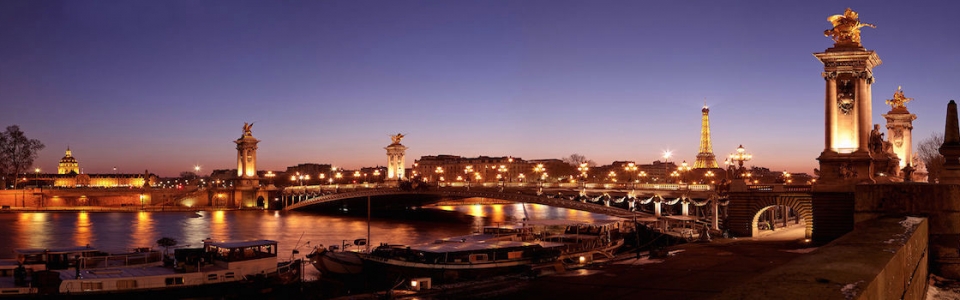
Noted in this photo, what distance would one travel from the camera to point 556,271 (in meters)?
31.5

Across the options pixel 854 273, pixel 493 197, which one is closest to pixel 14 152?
pixel 493 197

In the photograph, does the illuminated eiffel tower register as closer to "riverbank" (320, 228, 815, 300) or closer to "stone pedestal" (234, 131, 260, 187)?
"stone pedestal" (234, 131, 260, 187)

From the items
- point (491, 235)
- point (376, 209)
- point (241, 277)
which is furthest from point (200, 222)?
point (241, 277)

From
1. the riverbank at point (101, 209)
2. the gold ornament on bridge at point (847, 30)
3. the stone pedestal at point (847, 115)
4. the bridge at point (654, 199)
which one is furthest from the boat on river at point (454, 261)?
the riverbank at point (101, 209)

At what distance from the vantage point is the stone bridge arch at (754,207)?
38.0 metres

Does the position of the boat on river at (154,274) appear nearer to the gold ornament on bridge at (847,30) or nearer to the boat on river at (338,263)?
the boat on river at (338,263)

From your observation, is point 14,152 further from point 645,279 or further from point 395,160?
point 645,279

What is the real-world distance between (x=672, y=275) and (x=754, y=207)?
14586 millimetres

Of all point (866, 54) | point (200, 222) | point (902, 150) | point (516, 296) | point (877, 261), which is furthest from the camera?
point (200, 222)

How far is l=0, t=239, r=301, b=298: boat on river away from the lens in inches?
1041

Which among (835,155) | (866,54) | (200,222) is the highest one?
(866,54)

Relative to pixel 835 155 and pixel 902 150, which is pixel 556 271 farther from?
pixel 902 150

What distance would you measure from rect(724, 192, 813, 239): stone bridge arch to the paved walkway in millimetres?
2795

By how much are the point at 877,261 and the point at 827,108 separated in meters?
34.2
